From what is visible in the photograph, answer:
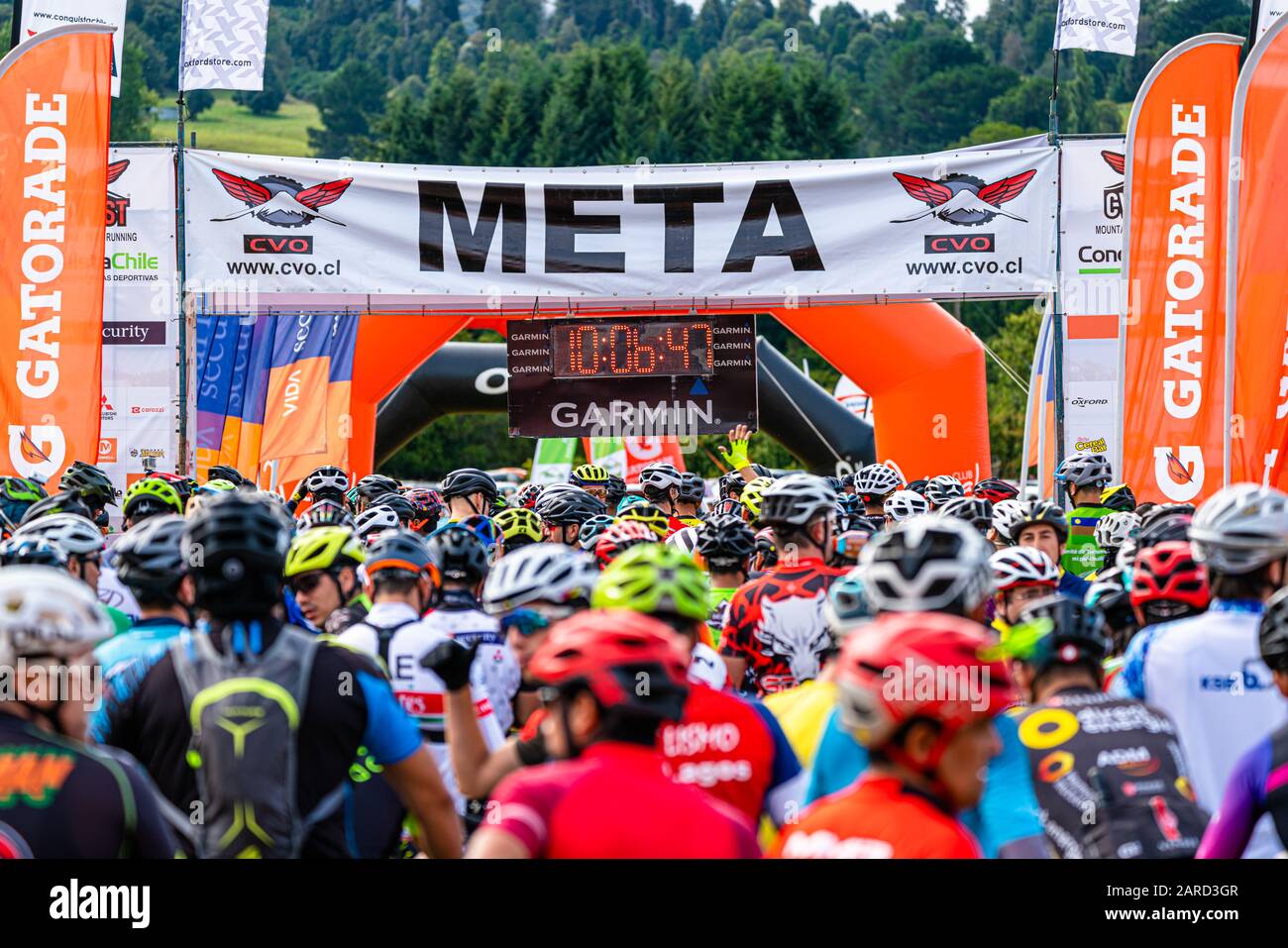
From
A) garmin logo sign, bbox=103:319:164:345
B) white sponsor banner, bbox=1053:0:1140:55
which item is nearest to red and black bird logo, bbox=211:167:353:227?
garmin logo sign, bbox=103:319:164:345

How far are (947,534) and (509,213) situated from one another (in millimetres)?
12013

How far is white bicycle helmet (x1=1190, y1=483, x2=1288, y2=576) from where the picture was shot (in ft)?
17.5

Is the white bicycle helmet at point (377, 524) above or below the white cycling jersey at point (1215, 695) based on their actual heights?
below

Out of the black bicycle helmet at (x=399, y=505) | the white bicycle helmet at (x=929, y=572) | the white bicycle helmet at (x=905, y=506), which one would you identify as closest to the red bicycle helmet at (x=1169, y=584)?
the white bicycle helmet at (x=929, y=572)

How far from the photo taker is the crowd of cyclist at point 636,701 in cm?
326

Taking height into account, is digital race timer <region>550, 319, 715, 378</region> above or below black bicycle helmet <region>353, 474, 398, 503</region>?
above

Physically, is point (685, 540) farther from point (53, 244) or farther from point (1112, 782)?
point (53, 244)

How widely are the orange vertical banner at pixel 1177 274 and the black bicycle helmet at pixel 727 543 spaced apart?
6.08 m

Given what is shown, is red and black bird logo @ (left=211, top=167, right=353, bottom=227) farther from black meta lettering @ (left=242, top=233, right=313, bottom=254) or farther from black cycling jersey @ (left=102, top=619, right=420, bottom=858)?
black cycling jersey @ (left=102, top=619, right=420, bottom=858)

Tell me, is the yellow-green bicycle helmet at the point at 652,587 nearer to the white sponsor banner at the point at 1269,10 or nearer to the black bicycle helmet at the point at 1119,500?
the black bicycle helmet at the point at 1119,500

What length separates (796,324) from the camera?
17234 millimetres

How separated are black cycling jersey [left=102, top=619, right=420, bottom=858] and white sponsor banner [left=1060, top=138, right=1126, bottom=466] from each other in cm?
1278

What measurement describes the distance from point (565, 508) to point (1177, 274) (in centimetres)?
572
